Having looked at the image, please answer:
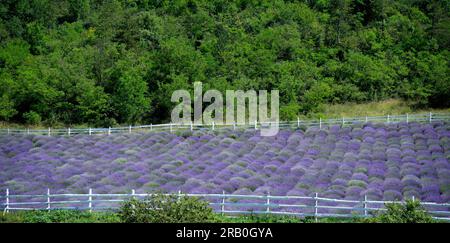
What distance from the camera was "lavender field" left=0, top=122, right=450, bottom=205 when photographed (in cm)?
2817

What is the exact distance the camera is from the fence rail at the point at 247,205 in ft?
78.2

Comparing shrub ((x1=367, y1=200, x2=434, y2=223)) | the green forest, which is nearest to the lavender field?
shrub ((x1=367, y1=200, x2=434, y2=223))

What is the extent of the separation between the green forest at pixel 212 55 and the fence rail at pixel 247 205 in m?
25.7

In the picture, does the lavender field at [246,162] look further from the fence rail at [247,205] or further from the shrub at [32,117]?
the shrub at [32,117]

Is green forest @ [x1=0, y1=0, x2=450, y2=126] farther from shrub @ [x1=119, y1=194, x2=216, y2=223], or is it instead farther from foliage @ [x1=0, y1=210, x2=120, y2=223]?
shrub @ [x1=119, y1=194, x2=216, y2=223]

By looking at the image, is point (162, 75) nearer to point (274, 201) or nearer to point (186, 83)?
point (186, 83)

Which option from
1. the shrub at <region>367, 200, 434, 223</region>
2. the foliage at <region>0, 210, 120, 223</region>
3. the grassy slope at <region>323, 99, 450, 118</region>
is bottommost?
the foliage at <region>0, 210, 120, 223</region>

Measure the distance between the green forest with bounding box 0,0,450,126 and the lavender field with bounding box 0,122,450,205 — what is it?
494 inches

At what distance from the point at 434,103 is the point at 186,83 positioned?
2112 cm

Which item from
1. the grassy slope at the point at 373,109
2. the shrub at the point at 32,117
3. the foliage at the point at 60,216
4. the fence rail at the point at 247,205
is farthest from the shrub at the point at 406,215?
the shrub at the point at 32,117

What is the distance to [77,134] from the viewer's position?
4419 cm

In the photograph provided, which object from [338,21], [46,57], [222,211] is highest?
[338,21]
